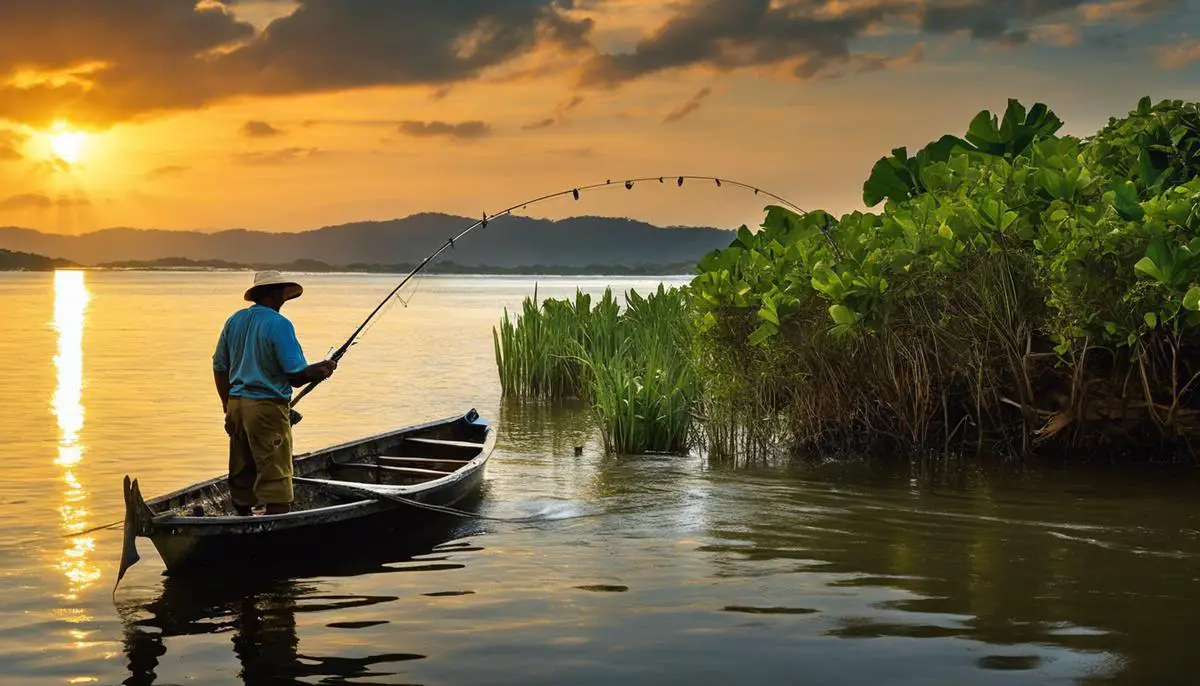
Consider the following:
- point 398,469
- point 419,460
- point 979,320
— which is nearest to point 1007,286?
point 979,320

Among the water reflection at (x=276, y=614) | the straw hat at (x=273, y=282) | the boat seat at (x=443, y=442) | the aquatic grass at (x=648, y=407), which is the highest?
the straw hat at (x=273, y=282)

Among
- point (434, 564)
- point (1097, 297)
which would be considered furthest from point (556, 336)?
point (434, 564)

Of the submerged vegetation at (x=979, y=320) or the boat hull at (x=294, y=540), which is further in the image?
the submerged vegetation at (x=979, y=320)

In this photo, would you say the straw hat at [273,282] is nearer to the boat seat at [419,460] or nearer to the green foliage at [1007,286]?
the boat seat at [419,460]

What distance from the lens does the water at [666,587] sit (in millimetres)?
6727

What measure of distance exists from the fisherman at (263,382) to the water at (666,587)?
0.85 m

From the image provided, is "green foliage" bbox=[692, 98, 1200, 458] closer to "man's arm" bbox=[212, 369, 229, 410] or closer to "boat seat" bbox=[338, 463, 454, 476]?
"boat seat" bbox=[338, 463, 454, 476]

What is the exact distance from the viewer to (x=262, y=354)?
888 centimetres

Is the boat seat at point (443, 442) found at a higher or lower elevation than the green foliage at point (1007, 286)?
lower

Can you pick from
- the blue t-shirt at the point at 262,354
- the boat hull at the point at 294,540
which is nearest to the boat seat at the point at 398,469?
the boat hull at the point at 294,540

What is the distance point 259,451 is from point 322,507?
868 millimetres

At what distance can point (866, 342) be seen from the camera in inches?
546

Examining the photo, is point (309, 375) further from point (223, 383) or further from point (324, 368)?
point (223, 383)

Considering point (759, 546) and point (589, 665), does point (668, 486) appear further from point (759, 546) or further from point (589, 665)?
point (589, 665)
